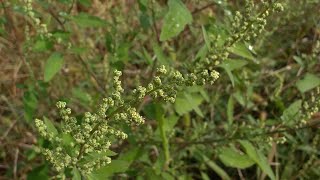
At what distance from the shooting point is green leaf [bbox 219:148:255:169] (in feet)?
8.84

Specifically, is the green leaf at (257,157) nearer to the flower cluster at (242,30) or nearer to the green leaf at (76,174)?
the flower cluster at (242,30)

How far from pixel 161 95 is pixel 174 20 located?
0.69m

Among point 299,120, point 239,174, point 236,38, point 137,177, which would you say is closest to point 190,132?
point 239,174

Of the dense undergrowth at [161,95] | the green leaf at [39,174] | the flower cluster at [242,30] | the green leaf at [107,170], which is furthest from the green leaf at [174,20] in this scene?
the green leaf at [39,174]

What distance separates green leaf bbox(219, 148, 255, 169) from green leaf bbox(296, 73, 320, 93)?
1.58 ft

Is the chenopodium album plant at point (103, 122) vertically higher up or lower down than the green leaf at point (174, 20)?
lower down

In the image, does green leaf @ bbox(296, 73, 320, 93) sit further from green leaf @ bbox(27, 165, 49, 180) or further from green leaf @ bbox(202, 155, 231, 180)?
green leaf @ bbox(27, 165, 49, 180)

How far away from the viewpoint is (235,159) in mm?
2746

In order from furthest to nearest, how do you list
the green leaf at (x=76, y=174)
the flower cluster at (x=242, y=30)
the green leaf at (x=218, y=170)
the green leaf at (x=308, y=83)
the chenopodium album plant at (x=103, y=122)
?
the green leaf at (x=218, y=170), the green leaf at (x=308, y=83), the flower cluster at (x=242, y=30), the green leaf at (x=76, y=174), the chenopodium album plant at (x=103, y=122)

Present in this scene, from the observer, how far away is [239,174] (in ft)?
11.1

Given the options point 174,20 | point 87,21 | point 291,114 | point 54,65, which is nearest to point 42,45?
point 54,65

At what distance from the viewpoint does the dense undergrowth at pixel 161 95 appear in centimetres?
175

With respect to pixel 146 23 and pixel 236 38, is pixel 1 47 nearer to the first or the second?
pixel 146 23

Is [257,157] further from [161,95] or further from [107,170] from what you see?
[161,95]
